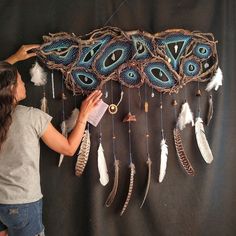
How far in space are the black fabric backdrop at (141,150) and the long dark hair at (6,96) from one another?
36cm

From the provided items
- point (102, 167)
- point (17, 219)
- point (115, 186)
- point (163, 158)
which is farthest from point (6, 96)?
point (163, 158)

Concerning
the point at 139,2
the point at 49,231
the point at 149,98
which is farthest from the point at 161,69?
the point at 49,231

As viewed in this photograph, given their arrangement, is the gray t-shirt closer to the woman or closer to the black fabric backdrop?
the woman

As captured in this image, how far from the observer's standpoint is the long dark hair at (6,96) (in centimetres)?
131

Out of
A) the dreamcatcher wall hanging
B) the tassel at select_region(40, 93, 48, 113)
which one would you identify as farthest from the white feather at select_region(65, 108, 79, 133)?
the tassel at select_region(40, 93, 48, 113)

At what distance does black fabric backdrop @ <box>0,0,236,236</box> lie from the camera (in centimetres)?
171

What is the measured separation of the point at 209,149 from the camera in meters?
1.80

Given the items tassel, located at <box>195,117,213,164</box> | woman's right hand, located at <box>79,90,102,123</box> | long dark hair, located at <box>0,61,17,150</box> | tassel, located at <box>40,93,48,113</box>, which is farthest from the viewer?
tassel, located at <box>195,117,213,164</box>

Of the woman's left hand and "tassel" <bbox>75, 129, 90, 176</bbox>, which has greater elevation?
the woman's left hand

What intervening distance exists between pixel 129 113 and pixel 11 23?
2.64 feet

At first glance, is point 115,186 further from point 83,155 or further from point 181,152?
point 181,152

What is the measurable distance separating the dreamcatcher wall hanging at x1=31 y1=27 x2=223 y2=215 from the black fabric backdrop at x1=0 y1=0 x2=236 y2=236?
0.14 ft

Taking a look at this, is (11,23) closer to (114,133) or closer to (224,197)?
(114,133)

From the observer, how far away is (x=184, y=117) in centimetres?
176
